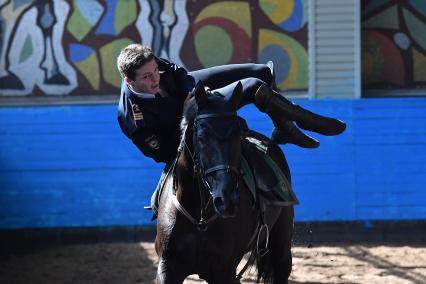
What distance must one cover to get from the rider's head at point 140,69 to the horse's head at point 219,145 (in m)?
0.47

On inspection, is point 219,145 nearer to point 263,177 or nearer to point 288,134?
point 263,177

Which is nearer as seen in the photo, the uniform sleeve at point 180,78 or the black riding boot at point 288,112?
the black riding boot at point 288,112

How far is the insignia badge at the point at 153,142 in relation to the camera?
455 centimetres

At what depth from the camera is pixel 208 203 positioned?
13.8 feet

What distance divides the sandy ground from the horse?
10.5 ft

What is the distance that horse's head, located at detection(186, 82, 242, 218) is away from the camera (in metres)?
3.71

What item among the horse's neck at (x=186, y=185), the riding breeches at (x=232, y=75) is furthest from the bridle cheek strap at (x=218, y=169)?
the riding breeches at (x=232, y=75)

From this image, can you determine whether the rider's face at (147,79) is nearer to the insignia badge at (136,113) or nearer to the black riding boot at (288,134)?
the insignia badge at (136,113)

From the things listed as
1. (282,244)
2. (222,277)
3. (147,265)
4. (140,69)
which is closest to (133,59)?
(140,69)

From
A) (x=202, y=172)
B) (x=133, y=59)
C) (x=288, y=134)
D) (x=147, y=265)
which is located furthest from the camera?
(x=147, y=265)

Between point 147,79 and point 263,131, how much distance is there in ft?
18.0

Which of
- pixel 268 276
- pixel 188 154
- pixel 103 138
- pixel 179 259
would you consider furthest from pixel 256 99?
pixel 103 138

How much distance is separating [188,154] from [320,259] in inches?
193

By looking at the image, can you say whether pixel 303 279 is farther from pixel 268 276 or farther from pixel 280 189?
pixel 280 189
